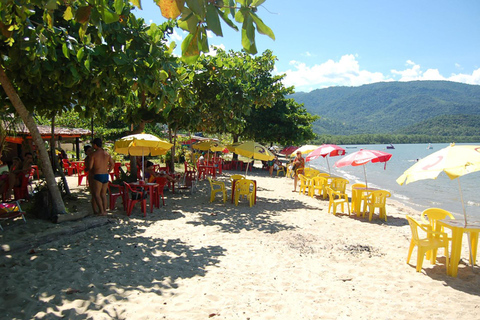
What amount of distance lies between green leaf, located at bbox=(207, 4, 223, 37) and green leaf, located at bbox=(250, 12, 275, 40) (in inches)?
8.7

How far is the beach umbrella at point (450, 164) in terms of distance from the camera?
4.13 meters

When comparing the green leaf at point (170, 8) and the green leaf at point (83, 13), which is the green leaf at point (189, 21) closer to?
the green leaf at point (170, 8)

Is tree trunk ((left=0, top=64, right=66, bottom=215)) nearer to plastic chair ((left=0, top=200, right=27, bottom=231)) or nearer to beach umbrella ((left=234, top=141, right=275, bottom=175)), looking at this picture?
plastic chair ((left=0, top=200, right=27, bottom=231))

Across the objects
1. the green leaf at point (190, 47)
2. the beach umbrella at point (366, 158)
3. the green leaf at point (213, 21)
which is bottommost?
the beach umbrella at point (366, 158)

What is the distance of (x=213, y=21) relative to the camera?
1417mm

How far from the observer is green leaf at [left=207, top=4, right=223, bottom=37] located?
55.4 inches

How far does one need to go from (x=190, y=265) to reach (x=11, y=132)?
8528mm

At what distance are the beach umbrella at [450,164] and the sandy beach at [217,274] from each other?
1.48 meters

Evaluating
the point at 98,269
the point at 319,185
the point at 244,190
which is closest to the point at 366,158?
the point at 319,185

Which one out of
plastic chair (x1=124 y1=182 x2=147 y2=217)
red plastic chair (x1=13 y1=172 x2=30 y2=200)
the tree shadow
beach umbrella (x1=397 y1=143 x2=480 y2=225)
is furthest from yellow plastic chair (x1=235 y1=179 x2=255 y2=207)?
red plastic chair (x1=13 y1=172 x2=30 y2=200)

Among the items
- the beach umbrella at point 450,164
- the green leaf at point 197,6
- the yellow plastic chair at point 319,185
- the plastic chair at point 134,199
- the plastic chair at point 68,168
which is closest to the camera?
the green leaf at point 197,6

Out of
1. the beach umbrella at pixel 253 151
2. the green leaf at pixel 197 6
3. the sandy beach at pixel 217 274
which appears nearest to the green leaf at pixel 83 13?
the green leaf at pixel 197 6

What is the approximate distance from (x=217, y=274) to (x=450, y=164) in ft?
12.0

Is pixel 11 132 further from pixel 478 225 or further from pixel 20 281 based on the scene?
pixel 478 225
